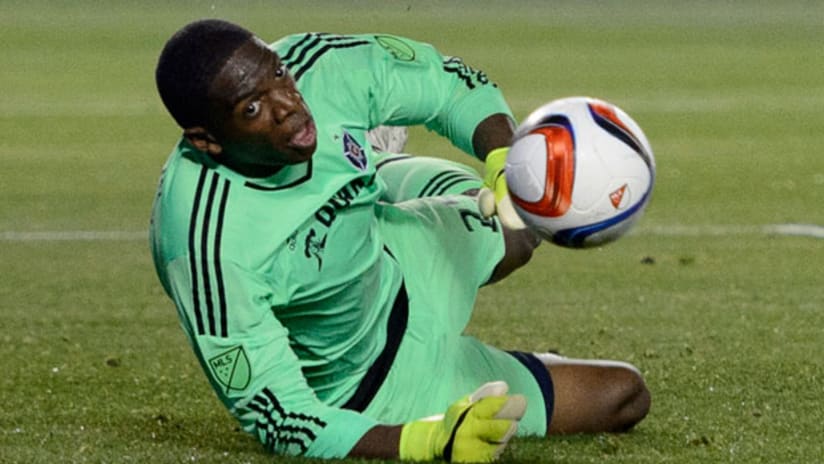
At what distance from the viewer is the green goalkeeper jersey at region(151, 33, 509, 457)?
4910 mm

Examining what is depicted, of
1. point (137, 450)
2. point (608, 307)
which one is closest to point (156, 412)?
point (137, 450)

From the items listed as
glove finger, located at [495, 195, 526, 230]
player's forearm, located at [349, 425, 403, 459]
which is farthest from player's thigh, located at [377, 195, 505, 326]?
player's forearm, located at [349, 425, 403, 459]

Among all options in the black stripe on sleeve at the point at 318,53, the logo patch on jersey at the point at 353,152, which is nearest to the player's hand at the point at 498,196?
the logo patch on jersey at the point at 353,152

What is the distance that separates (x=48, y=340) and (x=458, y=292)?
2.53m

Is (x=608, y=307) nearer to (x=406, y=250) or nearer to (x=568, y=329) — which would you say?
(x=568, y=329)

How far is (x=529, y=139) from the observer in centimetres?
508

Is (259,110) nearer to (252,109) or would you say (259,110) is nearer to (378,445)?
(252,109)

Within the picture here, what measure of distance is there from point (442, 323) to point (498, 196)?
65cm

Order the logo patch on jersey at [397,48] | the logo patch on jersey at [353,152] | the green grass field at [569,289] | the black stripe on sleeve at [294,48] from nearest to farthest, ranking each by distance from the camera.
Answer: the logo patch on jersey at [353,152], the black stripe on sleeve at [294,48], the logo patch on jersey at [397,48], the green grass field at [569,289]

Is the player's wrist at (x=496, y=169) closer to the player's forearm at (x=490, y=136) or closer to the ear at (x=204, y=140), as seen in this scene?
the player's forearm at (x=490, y=136)

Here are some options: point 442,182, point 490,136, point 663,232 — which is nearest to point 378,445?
point 490,136

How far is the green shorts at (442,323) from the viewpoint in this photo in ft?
18.1

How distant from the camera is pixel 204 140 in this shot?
5008mm

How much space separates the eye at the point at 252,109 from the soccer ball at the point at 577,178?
0.73 metres
